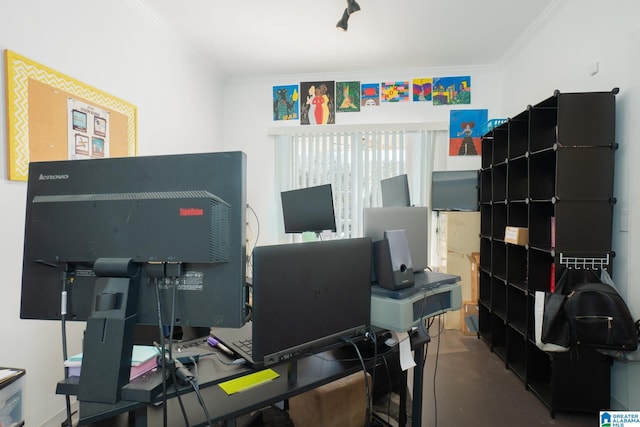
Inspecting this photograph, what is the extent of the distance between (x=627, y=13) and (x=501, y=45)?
63.6 inches

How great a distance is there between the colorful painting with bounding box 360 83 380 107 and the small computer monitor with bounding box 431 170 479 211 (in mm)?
1203

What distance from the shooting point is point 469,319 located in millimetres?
3609

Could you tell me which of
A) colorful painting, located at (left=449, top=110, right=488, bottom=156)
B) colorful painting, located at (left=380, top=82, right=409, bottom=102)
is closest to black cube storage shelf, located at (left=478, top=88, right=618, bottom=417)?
colorful painting, located at (left=449, top=110, right=488, bottom=156)

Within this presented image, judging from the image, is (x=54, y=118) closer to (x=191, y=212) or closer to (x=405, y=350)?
(x=191, y=212)

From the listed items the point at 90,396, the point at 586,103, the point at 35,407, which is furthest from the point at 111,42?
the point at 586,103

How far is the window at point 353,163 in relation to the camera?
4.30m

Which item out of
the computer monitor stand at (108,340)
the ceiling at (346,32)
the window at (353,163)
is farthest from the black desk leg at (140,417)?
the window at (353,163)

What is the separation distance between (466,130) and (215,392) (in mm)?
4093

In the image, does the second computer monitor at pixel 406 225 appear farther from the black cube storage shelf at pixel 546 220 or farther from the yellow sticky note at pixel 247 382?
the black cube storage shelf at pixel 546 220

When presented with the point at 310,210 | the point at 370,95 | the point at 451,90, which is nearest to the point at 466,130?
the point at 451,90

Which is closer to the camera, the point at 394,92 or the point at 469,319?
the point at 469,319

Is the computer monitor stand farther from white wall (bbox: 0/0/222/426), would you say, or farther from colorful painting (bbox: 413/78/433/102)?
colorful painting (bbox: 413/78/433/102)

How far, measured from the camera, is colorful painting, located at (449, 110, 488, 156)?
418 centimetres

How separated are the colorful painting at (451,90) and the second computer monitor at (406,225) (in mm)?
2932
